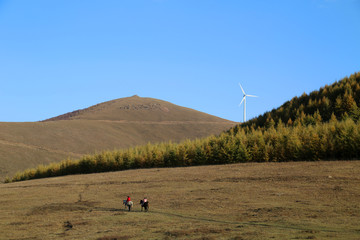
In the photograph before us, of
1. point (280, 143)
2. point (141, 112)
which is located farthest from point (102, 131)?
point (280, 143)

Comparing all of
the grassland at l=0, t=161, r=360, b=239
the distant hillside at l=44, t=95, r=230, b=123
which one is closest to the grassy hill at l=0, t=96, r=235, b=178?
the distant hillside at l=44, t=95, r=230, b=123

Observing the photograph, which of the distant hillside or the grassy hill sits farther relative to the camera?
the distant hillside

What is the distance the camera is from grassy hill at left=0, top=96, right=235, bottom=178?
259 ft

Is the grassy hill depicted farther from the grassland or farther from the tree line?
the grassland

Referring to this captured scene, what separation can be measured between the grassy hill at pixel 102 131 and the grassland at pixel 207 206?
21.7 meters

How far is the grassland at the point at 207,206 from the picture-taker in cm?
1368

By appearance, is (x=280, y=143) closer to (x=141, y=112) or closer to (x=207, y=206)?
(x=207, y=206)

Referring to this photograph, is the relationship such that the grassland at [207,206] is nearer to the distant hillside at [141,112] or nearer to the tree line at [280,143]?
the tree line at [280,143]

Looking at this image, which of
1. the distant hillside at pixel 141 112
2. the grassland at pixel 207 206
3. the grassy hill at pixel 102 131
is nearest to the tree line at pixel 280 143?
the grassland at pixel 207 206

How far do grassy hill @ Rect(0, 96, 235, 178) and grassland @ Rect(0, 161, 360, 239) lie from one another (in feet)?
71.2

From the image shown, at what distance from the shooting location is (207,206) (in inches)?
735

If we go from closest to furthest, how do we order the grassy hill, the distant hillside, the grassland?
the grassland → the grassy hill → the distant hillside

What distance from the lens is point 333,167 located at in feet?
84.8

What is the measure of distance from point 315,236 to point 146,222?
256 inches
